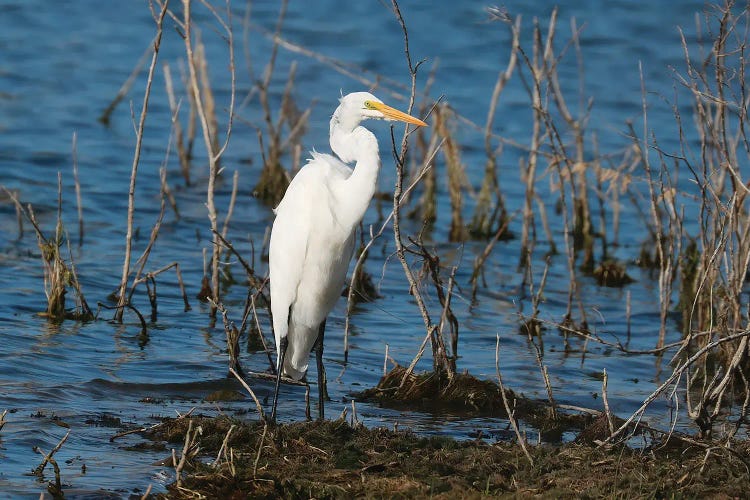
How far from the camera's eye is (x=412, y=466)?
14.2 feet

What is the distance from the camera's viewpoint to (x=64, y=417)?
5.04m

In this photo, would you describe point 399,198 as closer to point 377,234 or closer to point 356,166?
point 356,166

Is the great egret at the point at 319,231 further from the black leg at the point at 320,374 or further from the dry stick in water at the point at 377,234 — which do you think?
the dry stick in water at the point at 377,234

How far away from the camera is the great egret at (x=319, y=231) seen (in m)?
5.16

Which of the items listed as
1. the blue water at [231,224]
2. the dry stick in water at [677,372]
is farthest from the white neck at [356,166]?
the dry stick in water at [677,372]

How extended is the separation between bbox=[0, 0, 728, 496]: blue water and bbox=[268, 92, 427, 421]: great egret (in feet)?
1.36

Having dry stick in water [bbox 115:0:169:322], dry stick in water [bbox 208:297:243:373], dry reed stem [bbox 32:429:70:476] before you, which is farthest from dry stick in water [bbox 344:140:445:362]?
dry reed stem [bbox 32:429:70:476]

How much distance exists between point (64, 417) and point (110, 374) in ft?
2.91

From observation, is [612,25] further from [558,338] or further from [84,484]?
[84,484]

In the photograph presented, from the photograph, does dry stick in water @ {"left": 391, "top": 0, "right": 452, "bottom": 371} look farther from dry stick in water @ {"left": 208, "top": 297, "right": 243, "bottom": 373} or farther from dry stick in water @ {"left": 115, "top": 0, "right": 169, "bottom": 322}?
dry stick in water @ {"left": 115, "top": 0, "right": 169, "bottom": 322}

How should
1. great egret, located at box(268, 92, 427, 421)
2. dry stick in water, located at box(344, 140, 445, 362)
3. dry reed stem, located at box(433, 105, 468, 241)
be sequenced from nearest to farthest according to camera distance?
dry stick in water, located at box(344, 140, 445, 362)
great egret, located at box(268, 92, 427, 421)
dry reed stem, located at box(433, 105, 468, 241)

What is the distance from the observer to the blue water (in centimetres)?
552

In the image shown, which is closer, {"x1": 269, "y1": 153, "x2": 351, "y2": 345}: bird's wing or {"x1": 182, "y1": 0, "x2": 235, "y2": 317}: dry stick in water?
{"x1": 269, "y1": 153, "x2": 351, "y2": 345}: bird's wing

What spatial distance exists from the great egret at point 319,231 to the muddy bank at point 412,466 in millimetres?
518
